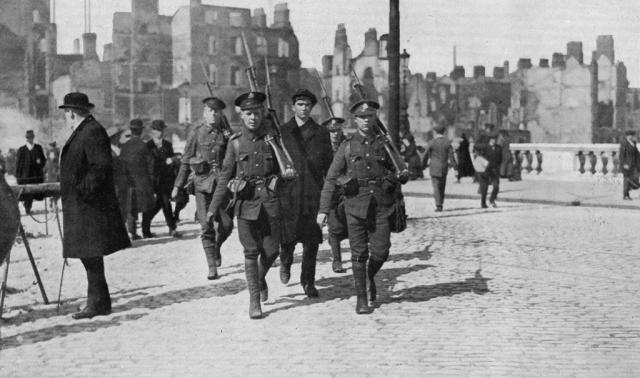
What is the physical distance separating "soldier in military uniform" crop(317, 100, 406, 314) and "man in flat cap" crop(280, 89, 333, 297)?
0.65 meters

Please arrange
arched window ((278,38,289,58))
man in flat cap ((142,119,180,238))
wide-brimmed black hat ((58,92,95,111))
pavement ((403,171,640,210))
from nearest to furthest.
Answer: wide-brimmed black hat ((58,92,95,111))
man in flat cap ((142,119,180,238))
pavement ((403,171,640,210))
arched window ((278,38,289,58))

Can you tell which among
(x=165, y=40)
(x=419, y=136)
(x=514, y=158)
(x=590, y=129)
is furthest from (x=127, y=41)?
(x=514, y=158)

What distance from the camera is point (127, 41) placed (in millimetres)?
78562

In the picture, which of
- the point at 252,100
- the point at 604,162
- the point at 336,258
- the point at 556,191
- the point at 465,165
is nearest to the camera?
the point at 252,100

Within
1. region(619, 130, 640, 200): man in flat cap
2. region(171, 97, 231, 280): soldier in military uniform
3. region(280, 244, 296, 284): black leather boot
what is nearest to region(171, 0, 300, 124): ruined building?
region(619, 130, 640, 200): man in flat cap

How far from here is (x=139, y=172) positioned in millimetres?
13719

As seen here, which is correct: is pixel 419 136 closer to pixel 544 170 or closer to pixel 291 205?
pixel 544 170

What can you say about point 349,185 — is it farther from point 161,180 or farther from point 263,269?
point 161,180

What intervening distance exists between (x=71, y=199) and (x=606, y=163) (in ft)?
74.8

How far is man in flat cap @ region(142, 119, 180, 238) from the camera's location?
14000mm

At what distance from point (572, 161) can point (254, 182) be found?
2320 centimetres

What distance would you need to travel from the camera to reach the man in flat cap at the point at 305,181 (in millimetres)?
8352

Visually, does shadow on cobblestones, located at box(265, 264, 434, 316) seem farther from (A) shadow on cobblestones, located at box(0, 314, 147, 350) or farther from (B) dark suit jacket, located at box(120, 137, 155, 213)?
(B) dark suit jacket, located at box(120, 137, 155, 213)

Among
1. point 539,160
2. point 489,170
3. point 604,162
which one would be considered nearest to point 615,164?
point 604,162
